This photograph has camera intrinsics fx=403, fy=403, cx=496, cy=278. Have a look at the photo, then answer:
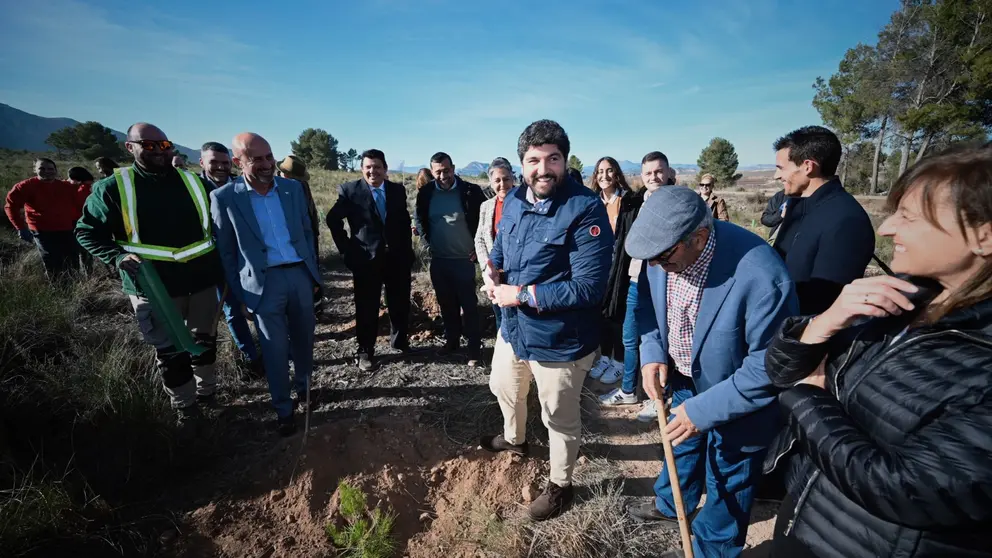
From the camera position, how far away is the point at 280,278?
122 inches

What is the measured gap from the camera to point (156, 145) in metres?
2.91

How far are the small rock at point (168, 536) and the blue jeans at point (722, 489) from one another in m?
2.81

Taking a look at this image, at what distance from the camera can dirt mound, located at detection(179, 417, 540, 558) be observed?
225 centimetres

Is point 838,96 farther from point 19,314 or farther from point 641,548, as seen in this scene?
point 19,314

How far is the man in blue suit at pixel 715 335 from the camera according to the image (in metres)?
1.57

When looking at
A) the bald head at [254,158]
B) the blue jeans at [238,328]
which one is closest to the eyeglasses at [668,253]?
the bald head at [254,158]

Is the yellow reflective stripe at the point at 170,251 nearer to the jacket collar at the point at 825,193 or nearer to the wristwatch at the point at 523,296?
the wristwatch at the point at 523,296

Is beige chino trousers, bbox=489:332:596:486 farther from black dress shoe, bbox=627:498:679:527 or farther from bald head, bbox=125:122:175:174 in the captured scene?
bald head, bbox=125:122:175:174

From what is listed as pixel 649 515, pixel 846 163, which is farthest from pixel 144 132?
pixel 846 163

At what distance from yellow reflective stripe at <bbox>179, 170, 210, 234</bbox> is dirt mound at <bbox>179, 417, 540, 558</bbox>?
180cm

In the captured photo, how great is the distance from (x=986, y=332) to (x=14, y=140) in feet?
690

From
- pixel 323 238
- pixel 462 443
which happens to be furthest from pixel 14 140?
pixel 462 443

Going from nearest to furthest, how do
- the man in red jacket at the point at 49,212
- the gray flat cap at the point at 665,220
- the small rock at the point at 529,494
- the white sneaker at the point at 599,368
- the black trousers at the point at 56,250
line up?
the gray flat cap at the point at 665,220
the small rock at the point at 529,494
the white sneaker at the point at 599,368
the man in red jacket at the point at 49,212
the black trousers at the point at 56,250

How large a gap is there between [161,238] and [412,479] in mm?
2541
